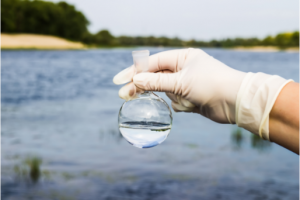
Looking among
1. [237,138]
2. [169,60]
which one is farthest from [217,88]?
[237,138]

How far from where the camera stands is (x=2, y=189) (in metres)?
6.25

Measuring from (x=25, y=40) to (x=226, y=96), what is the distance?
75.1 m

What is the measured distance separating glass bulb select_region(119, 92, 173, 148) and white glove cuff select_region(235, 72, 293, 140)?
1.77ft

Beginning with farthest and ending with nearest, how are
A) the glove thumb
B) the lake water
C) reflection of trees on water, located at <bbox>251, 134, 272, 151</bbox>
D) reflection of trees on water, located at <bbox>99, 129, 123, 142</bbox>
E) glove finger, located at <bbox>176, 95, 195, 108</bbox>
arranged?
reflection of trees on water, located at <bbox>99, 129, 123, 142</bbox>, reflection of trees on water, located at <bbox>251, 134, 272, 151</bbox>, the lake water, glove finger, located at <bbox>176, 95, 195, 108</bbox>, the glove thumb

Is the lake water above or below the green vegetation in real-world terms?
below

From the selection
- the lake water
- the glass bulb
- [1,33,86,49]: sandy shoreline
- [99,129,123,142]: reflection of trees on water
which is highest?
[1,33,86,49]: sandy shoreline

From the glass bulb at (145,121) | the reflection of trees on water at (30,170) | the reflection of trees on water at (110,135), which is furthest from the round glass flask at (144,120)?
the reflection of trees on water at (110,135)

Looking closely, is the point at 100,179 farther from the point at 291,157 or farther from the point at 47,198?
the point at 291,157

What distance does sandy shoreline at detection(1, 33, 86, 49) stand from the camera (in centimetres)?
6800

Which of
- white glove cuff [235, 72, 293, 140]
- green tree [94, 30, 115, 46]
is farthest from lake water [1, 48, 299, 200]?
green tree [94, 30, 115, 46]

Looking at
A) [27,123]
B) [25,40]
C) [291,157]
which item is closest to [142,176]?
[291,157]

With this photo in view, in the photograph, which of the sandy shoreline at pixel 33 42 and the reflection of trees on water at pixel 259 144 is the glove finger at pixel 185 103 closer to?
the reflection of trees on water at pixel 259 144

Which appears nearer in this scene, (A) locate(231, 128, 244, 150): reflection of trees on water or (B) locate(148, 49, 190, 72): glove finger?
(B) locate(148, 49, 190, 72): glove finger

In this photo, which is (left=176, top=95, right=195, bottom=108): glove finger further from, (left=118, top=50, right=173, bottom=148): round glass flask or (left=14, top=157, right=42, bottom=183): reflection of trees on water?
(left=14, top=157, right=42, bottom=183): reflection of trees on water
